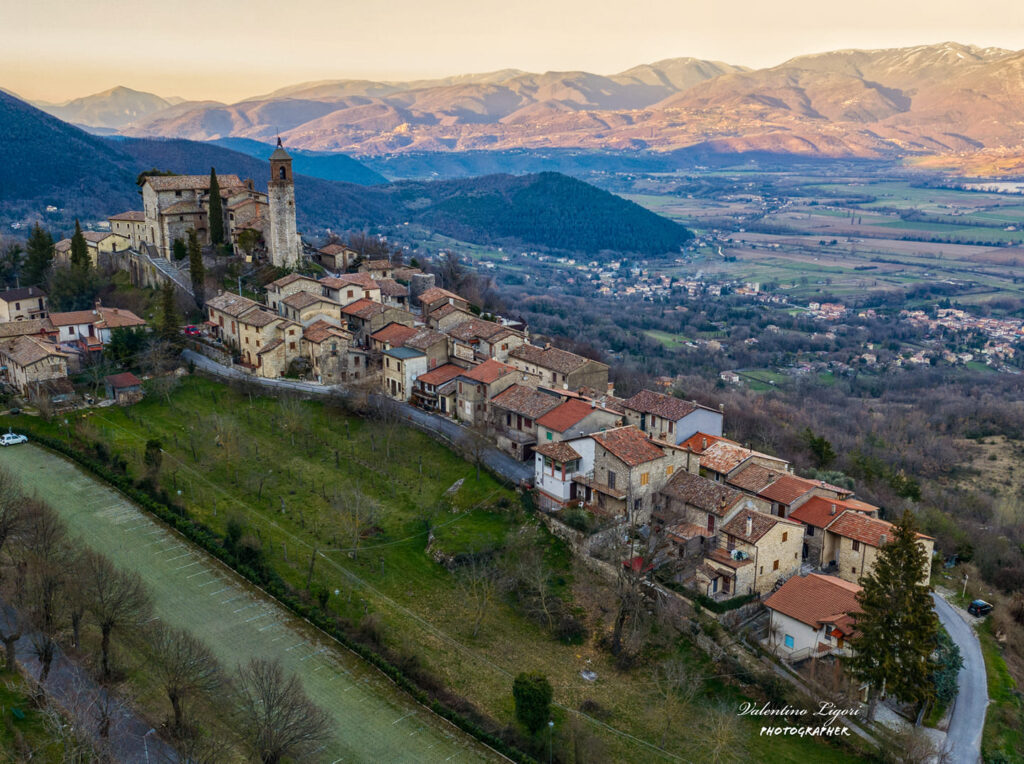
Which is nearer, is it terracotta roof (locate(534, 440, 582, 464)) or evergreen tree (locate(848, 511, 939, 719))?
evergreen tree (locate(848, 511, 939, 719))

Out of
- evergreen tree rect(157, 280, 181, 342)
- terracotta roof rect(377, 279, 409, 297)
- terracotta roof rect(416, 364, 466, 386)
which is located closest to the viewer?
terracotta roof rect(416, 364, 466, 386)

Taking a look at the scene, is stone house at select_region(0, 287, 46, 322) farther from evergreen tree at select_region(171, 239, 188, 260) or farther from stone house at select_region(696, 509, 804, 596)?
stone house at select_region(696, 509, 804, 596)

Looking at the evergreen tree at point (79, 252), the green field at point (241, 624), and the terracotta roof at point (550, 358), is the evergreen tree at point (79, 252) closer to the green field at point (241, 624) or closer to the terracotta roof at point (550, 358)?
the green field at point (241, 624)

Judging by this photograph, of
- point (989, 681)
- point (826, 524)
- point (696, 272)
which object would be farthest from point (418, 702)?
point (696, 272)

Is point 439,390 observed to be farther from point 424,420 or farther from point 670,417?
point 670,417

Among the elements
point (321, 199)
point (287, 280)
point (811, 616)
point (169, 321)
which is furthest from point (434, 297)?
point (321, 199)

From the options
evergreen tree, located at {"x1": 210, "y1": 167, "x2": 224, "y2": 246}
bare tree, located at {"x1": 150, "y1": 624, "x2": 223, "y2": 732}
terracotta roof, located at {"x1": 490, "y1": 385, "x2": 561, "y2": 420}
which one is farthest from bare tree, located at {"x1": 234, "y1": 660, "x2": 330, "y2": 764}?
evergreen tree, located at {"x1": 210, "y1": 167, "x2": 224, "y2": 246}

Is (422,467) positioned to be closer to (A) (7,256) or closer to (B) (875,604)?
(B) (875,604)
